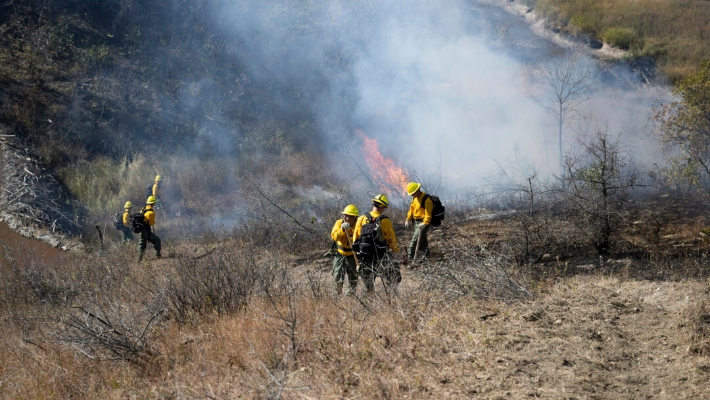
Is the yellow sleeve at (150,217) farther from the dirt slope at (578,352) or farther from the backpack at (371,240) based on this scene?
the dirt slope at (578,352)

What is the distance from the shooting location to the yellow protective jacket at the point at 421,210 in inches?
357

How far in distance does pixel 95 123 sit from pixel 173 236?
707cm

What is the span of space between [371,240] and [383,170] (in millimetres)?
11659

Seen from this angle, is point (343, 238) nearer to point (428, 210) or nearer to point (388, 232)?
point (388, 232)

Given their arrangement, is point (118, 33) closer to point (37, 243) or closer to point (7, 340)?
point (37, 243)

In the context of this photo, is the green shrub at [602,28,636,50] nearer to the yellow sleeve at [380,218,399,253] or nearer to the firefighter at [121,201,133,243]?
the firefighter at [121,201,133,243]

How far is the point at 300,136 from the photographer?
2041 centimetres

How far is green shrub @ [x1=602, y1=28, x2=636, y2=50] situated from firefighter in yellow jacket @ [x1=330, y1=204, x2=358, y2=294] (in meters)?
19.0

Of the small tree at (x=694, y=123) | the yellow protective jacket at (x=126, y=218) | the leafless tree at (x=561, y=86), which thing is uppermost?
the leafless tree at (x=561, y=86)

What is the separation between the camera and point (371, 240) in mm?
7078

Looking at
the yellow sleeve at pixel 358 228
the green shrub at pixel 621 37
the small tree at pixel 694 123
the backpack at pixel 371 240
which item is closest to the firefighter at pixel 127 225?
the yellow sleeve at pixel 358 228

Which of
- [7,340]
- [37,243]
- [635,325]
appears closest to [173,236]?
[37,243]

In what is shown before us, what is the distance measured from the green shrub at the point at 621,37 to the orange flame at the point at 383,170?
34.3 feet

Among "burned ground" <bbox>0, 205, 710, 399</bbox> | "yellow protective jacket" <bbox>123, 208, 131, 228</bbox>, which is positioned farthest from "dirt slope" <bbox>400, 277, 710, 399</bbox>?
"yellow protective jacket" <bbox>123, 208, 131, 228</bbox>
